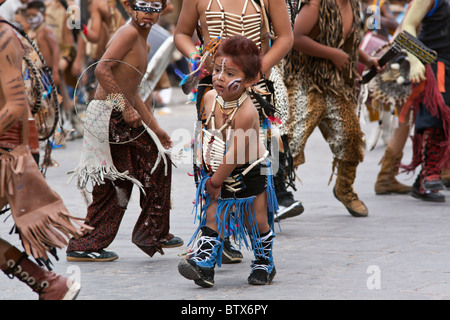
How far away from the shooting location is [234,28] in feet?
16.7

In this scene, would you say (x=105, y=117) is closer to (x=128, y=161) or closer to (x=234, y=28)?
(x=128, y=161)

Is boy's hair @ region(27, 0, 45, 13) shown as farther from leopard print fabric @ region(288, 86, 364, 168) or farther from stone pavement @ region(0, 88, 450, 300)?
leopard print fabric @ region(288, 86, 364, 168)

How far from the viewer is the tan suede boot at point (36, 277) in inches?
147

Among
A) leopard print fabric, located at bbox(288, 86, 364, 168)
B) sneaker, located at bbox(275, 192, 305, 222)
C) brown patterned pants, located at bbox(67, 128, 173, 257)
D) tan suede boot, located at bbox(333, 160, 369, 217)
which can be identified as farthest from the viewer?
tan suede boot, located at bbox(333, 160, 369, 217)

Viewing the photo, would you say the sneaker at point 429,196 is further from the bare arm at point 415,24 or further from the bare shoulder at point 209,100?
the bare shoulder at point 209,100

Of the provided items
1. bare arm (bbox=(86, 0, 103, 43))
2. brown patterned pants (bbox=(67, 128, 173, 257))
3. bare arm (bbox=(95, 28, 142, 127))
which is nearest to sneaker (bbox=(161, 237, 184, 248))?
brown patterned pants (bbox=(67, 128, 173, 257))

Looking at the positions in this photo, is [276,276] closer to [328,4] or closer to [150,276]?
[150,276]

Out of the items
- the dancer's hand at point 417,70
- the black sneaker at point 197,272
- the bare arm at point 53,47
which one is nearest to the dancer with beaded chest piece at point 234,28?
the black sneaker at point 197,272

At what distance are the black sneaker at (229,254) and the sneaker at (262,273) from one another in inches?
22.2

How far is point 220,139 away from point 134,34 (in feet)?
3.51

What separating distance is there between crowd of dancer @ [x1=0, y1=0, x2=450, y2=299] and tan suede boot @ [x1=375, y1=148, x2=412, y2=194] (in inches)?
11.0

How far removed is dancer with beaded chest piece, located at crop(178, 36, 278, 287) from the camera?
445cm

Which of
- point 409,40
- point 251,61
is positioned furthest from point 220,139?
point 409,40

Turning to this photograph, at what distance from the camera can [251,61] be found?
4.47 meters
